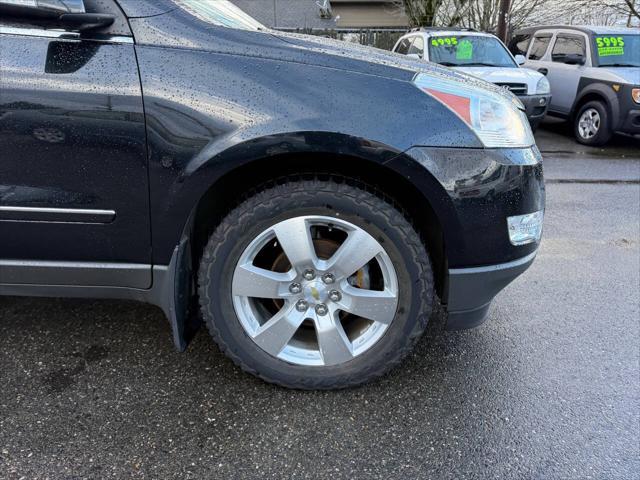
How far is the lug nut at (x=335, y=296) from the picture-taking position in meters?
2.12

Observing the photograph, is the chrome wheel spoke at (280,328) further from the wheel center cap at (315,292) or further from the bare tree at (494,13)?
the bare tree at (494,13)

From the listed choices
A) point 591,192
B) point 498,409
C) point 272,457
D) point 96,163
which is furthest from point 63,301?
point 591,192

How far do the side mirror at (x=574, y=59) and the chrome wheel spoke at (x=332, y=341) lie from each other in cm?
860

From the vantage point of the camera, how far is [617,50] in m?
8.59

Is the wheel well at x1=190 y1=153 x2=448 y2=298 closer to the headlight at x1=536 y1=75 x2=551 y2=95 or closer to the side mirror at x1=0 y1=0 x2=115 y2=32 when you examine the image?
the side mirror at x1=0 y1=0 x2=115 y2=32

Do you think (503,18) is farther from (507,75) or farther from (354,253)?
(354,253)

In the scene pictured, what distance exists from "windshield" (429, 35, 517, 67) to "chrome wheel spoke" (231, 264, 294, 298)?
703 centimetres

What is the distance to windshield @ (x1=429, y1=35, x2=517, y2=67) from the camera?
822cm

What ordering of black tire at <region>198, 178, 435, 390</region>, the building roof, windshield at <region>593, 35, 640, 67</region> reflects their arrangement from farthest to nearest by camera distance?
the building roof → windshield at <region>593, 35, 640, 67</region> → black tire at <region>198, 178, 435, 390</region>

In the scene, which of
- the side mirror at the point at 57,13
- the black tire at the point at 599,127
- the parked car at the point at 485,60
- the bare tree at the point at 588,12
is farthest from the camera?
the bare tree at the point at 588,12

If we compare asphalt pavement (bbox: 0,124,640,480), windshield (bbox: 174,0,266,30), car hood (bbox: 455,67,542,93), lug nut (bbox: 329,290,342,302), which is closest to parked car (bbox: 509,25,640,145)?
car hood (bbox: 455,67,542,93)

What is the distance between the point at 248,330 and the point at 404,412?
2.44 feet

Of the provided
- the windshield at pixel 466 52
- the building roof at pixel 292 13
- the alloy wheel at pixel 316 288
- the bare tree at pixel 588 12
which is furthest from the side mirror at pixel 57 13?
the bare tree at pixel 588 12

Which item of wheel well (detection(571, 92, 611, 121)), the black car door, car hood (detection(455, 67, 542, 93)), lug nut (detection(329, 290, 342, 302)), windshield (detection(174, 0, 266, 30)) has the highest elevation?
windshield (detection(174, 0, 266, 30))
